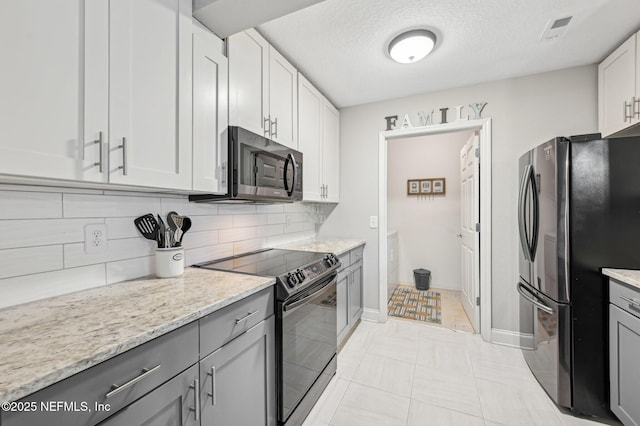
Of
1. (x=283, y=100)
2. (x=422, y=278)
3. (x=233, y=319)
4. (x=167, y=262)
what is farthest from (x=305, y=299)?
(x=422, y=278)

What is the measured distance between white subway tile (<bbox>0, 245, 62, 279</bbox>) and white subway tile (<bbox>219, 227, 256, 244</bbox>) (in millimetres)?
891

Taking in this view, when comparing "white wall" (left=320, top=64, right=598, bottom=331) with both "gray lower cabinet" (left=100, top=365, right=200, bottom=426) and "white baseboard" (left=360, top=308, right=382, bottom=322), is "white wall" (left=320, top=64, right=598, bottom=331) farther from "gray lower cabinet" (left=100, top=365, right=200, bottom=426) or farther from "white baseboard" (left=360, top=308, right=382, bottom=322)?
"gray lower cabinet" (left=100, top=365, right=200, bottom=426)

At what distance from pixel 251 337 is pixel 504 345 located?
248cm

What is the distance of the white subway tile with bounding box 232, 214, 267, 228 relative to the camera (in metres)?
2.05

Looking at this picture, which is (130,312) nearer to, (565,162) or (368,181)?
(565,162)

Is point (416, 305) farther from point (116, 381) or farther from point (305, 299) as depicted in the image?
point (116, 381)

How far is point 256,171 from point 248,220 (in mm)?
636

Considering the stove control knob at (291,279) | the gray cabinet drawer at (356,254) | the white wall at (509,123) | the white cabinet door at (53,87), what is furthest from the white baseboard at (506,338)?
the white cabinet door at (53,87)

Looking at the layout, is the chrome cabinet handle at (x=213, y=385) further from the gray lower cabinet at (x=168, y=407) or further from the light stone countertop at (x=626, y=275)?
the light stone countertop at (x=626, y=275)

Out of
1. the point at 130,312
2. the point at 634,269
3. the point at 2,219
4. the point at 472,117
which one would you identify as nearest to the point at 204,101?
the point at 2,219

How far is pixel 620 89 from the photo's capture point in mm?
1925

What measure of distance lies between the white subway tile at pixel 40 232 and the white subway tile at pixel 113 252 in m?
0.05

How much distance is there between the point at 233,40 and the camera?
1.58 meters

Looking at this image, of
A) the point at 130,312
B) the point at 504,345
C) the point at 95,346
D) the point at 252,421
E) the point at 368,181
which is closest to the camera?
the point at 95,346
